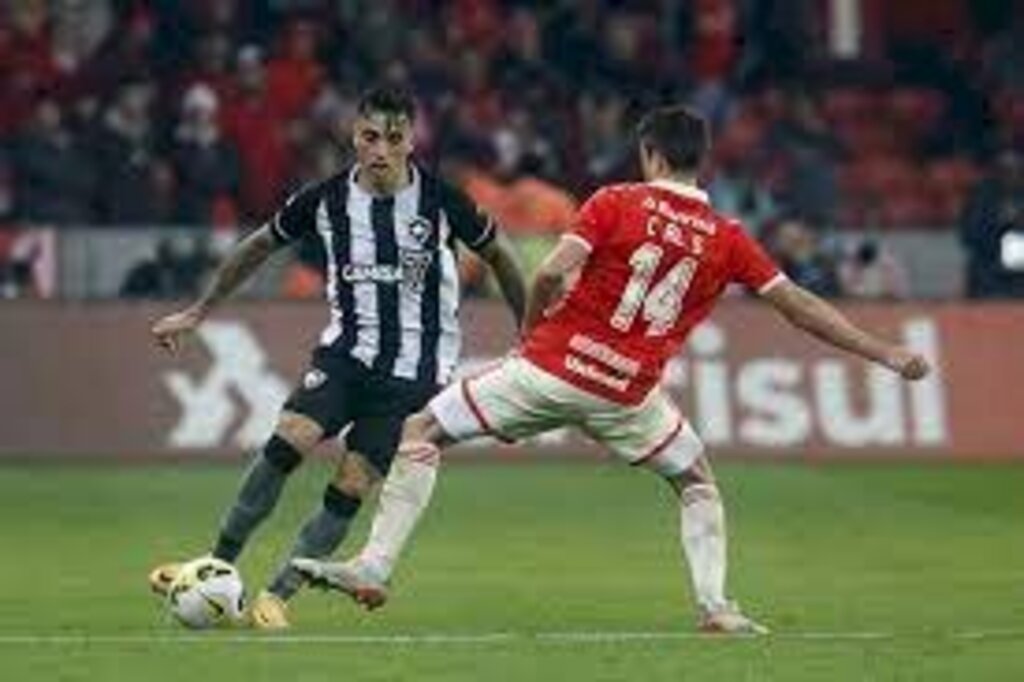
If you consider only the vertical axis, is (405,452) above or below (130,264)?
above

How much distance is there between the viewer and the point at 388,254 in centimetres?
1348

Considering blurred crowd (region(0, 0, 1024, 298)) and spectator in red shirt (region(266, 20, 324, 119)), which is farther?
spectator in red shirt (region(266, 20, 324, 119))

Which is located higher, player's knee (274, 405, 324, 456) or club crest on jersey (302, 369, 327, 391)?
club crest on jersey (302, 369, 327, 391)

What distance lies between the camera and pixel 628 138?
2642cm

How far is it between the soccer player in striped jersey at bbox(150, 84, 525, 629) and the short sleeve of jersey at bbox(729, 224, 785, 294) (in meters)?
1.09

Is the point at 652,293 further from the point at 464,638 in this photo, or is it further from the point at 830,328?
the point at 464,638

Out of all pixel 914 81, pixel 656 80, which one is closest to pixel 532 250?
pixel 656 80

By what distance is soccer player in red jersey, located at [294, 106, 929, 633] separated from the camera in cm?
1265

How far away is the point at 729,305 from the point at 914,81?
632 cm

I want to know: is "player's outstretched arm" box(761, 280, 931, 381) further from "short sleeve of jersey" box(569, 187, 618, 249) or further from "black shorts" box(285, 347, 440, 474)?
"black shorts" box(285, 347, 440, 474)

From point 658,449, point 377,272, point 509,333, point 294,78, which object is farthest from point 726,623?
point 294,78

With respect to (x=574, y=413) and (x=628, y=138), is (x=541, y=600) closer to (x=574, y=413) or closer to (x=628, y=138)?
(x=574, y=413)

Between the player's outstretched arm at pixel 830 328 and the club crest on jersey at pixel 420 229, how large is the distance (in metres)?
1.39

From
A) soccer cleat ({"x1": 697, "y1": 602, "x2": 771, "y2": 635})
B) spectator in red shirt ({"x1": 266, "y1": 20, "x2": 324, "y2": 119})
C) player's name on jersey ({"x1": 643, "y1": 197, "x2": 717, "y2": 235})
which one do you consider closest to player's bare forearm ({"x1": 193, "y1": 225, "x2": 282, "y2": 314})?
player's name on jersey ({"x1": 643, "y1": 197, "x2": 717, "y2": 235})
